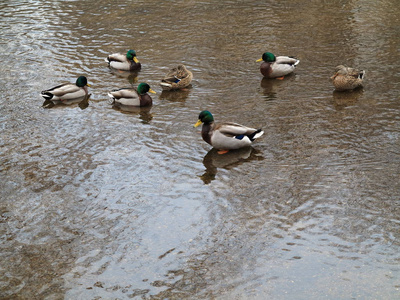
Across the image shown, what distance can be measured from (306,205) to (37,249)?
325 cm

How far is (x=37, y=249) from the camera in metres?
5.64

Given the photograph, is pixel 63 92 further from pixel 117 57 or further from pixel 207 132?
pixel 207 132

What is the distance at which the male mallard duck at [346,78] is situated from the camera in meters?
9.62

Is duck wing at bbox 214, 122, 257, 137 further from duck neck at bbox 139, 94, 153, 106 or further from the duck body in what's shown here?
duck neck at bbox 139, 94, 153, 106

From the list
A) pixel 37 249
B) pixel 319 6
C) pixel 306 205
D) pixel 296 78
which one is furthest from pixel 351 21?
pixel 37 249

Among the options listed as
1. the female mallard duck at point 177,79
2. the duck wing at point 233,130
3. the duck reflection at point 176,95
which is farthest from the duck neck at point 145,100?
the duck wing at point 233,130

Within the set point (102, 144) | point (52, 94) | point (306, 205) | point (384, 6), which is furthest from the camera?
point (384, 6)

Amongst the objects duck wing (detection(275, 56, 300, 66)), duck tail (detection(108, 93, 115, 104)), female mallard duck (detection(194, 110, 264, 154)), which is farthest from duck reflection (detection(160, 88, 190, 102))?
female mallard duck (detection(194, 110, 264, 154))

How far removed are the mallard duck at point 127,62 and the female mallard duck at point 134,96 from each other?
1.75 metres

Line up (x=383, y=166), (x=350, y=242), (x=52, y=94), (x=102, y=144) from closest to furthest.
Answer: (x=350, y=242), (x=383, y=166), (x=102, y=144), (x=52, y=94)

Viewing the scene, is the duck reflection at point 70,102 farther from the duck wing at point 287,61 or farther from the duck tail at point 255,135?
the duck wing at point 287,61

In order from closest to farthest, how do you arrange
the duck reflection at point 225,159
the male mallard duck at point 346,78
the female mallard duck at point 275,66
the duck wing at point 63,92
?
the duck reflection at point 225,159 → the male mallard duck at point 346,78 → the duck wing at point 63,92 → the female mallard duck at point 275,66

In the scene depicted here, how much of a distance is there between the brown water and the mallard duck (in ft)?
1.01

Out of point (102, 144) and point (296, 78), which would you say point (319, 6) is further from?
point (102, 144)
